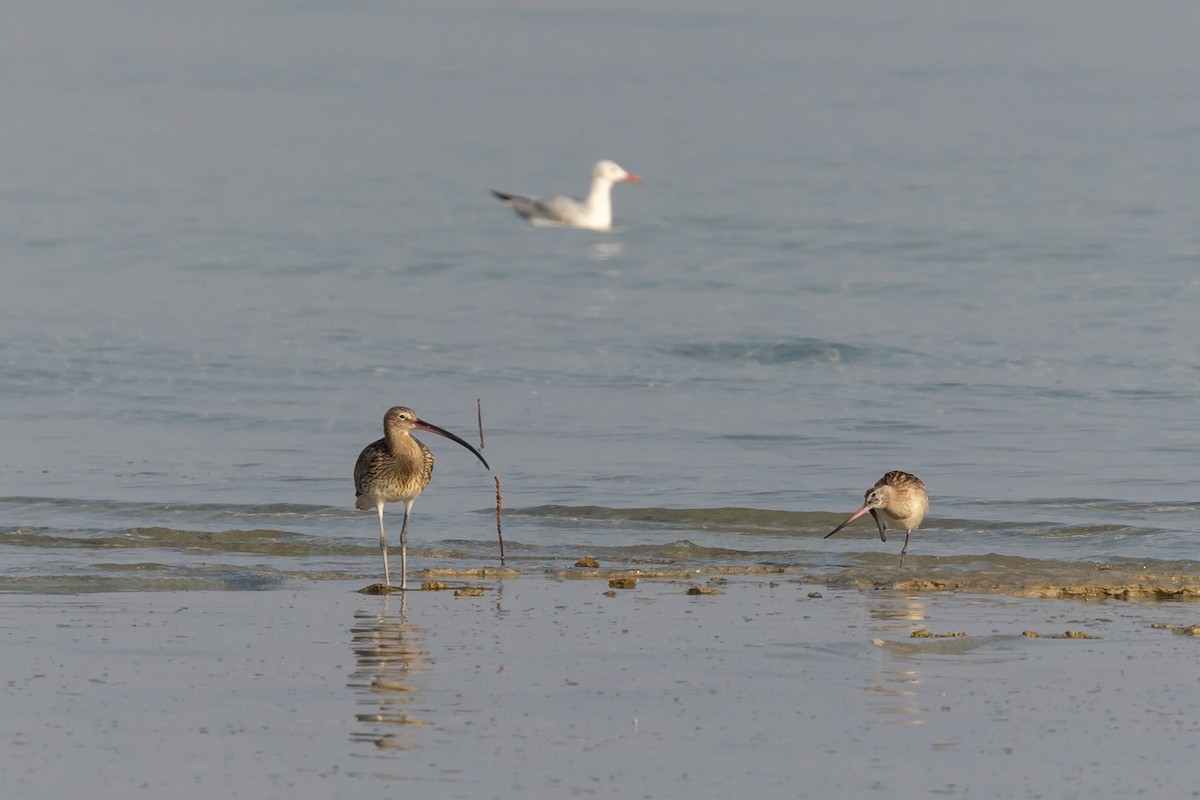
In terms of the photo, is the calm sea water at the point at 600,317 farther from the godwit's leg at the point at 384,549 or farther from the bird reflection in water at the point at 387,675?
the bird reflection in water at the point at 387,675

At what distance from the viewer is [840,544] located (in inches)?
442

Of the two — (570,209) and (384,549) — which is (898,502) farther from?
(570,209)

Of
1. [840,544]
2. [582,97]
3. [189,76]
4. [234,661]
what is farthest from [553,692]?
[189,76]

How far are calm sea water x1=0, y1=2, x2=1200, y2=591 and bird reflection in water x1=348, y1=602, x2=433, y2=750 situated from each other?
1.65m

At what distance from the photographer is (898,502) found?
10.3m

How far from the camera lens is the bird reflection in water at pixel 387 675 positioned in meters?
6.10

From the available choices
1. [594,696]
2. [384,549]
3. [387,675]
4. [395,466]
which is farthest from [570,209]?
[594,696]

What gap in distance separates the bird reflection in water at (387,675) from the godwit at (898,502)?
2.93m

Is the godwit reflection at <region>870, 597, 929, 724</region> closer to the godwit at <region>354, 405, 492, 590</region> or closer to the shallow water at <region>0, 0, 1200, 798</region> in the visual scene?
the shallow water at <region>0, 0, 1200, 798</region>

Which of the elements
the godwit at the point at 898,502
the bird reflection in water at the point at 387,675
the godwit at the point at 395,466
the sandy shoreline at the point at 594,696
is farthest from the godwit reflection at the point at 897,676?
the godwit at the point at 395,466

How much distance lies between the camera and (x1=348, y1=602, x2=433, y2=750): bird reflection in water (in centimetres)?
610

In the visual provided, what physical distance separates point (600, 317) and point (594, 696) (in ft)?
46.6

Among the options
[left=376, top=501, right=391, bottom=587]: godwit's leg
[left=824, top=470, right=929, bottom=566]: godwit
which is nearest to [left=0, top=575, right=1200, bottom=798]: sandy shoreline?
[left=376, top=501, right=391, bottom=587]: godwit's leg

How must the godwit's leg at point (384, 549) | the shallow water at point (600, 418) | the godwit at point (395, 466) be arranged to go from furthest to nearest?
the godwit at point (395, 466), the godwit's leg at point (384, 549), the shallow water at point (600, 418)
